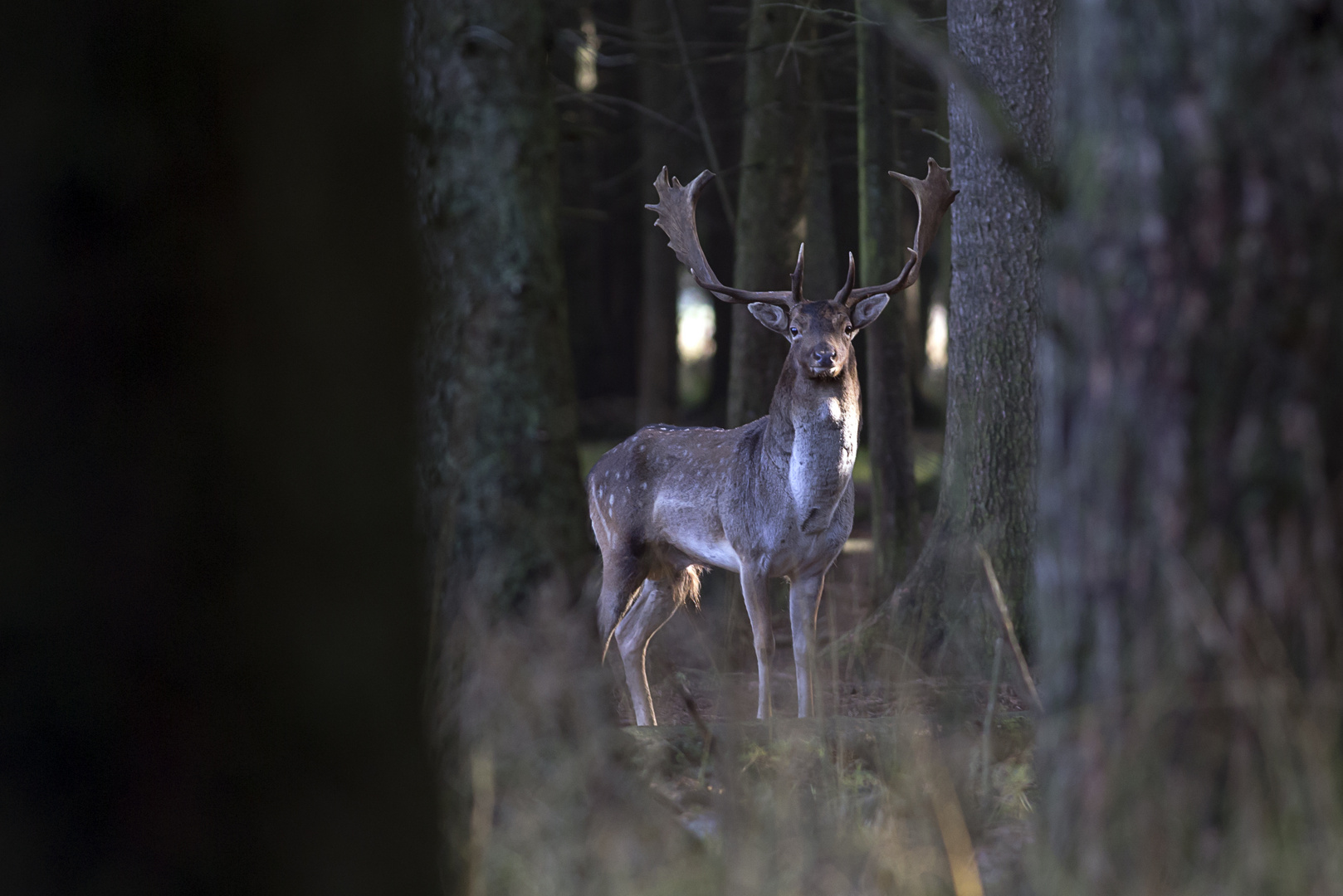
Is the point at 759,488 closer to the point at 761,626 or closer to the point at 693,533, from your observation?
the point at 693,533

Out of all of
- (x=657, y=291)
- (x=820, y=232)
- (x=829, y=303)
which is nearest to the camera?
(x=829, y=303)

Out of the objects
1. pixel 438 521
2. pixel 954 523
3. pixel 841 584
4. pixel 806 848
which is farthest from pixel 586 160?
pixel 806 848

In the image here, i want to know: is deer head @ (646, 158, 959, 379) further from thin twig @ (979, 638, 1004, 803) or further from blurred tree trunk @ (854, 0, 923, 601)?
thin twig @ (979, 638, 1004, 803)

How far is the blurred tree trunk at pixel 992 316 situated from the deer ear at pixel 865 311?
54 centimetres

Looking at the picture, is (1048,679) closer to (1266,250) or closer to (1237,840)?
(1237,840)

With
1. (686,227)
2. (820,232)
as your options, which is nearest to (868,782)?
(686,227)

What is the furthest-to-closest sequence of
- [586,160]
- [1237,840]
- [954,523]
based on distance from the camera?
[586,160] → [954,523] → [1237,840]

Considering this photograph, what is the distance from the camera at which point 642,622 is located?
7.59 metres

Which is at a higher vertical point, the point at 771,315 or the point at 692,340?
the point at 692,340

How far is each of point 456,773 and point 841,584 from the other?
8.81 m

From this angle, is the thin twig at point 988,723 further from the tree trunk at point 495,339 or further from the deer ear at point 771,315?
the deer ear at point 771,315

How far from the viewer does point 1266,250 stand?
2.44m

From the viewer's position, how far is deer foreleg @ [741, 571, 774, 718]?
21.2 feet

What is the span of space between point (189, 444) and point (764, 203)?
8.04m
